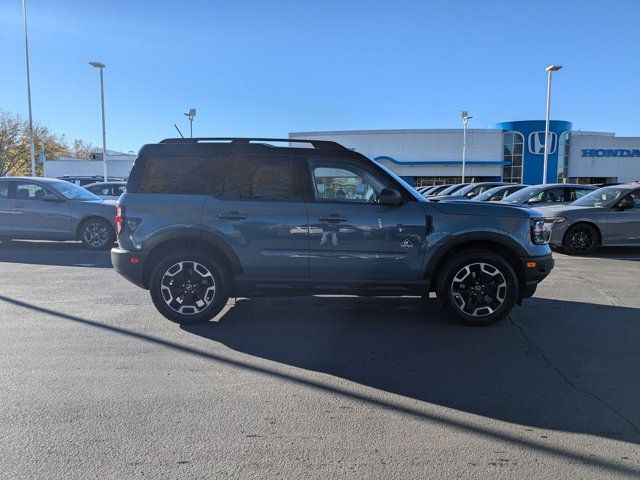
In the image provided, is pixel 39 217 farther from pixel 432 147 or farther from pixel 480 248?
pixel 432 147

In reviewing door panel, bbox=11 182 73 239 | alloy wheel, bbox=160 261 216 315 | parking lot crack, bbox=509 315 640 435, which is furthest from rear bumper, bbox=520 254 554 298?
door panel, bbox=11 182 73 239

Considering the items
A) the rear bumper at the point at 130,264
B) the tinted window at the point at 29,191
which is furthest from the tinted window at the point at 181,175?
the tinted window at the point at 29,191

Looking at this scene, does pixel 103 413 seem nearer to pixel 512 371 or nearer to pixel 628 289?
pixel 512 371

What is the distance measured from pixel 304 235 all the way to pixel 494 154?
41520mm

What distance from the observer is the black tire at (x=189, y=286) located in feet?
17.5

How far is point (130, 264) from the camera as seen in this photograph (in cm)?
541

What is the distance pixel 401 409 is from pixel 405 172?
134 feet

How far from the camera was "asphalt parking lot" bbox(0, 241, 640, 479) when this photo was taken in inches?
112

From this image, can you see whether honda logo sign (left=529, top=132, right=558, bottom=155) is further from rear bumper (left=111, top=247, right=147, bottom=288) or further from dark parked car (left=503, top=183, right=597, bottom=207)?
rear bumper (left=111, top=247, right=147, bottom=288)

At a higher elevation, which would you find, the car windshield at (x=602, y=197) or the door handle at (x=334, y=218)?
the car windshield at (x=602, y=197)

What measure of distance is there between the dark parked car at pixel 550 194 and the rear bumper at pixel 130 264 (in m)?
10.2

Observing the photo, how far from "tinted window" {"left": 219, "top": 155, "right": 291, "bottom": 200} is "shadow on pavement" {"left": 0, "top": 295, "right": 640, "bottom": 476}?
147 centimetres

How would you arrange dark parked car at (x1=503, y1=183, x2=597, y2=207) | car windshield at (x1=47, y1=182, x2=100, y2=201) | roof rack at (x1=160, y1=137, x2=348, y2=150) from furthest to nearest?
dark parked car at (x1=503, y1=183, x2=597, y2=207)
car windshield at (x1=47, y1=182, x2=100, y2=201)
roof rack at (x1=160, y1=137, x2=348, y2=150)

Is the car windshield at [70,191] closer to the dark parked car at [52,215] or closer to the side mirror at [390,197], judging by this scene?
the dark parked car at [52,215]
